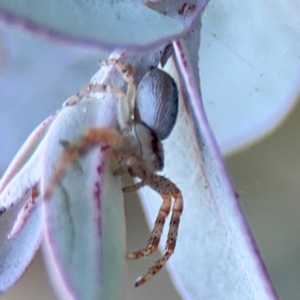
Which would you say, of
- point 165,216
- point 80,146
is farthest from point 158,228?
point 80,146

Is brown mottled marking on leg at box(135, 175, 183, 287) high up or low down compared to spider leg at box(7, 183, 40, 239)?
down

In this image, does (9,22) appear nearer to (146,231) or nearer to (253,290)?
(253,290)

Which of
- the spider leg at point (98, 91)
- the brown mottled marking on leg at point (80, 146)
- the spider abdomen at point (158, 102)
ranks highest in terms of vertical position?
the spider leg at point (98, 91)

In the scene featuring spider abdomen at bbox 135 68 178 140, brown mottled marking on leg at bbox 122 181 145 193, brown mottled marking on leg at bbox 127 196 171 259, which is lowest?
brown mottled marking on leg at bbox 127 196 171 259

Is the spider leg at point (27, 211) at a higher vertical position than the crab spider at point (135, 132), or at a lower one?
lower

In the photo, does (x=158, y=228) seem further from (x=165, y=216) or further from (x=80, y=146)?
(x=80, y=146)
